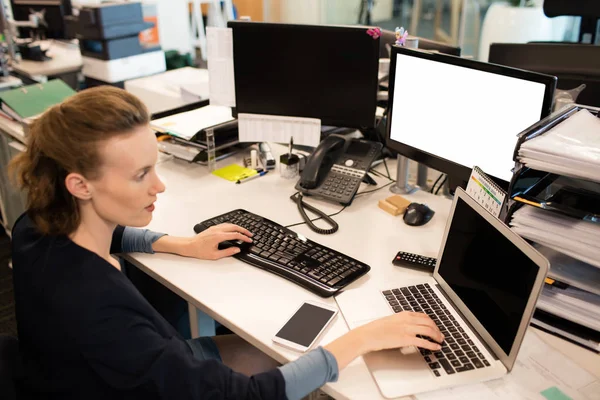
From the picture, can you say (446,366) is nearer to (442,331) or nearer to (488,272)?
(442,331)

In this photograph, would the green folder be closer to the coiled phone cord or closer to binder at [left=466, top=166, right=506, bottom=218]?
the coiled phone cord

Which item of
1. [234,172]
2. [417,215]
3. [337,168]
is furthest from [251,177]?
[417,215]

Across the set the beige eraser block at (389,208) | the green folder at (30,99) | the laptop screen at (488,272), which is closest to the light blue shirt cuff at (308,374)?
the laptop screen at (488,272)

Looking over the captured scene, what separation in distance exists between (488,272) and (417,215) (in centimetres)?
48

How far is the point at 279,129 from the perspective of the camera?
179 cm

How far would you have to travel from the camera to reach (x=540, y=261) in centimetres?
91

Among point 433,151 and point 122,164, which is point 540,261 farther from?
point 122,164

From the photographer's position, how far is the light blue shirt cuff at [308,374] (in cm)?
97

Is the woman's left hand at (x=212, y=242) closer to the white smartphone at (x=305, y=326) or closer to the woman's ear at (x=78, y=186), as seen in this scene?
the white smartphone at (x=305, y=326)

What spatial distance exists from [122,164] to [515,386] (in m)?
0.83

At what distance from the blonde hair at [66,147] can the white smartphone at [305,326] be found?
0.47 meters

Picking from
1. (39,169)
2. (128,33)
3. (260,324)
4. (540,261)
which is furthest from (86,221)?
(128,33)

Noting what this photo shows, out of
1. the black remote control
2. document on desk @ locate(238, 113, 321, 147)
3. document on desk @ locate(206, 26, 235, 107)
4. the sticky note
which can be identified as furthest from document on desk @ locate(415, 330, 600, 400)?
document on desk @ locate(206, 26, 235, 107)

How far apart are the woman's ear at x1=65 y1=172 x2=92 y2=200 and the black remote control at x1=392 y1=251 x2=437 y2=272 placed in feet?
2.46
